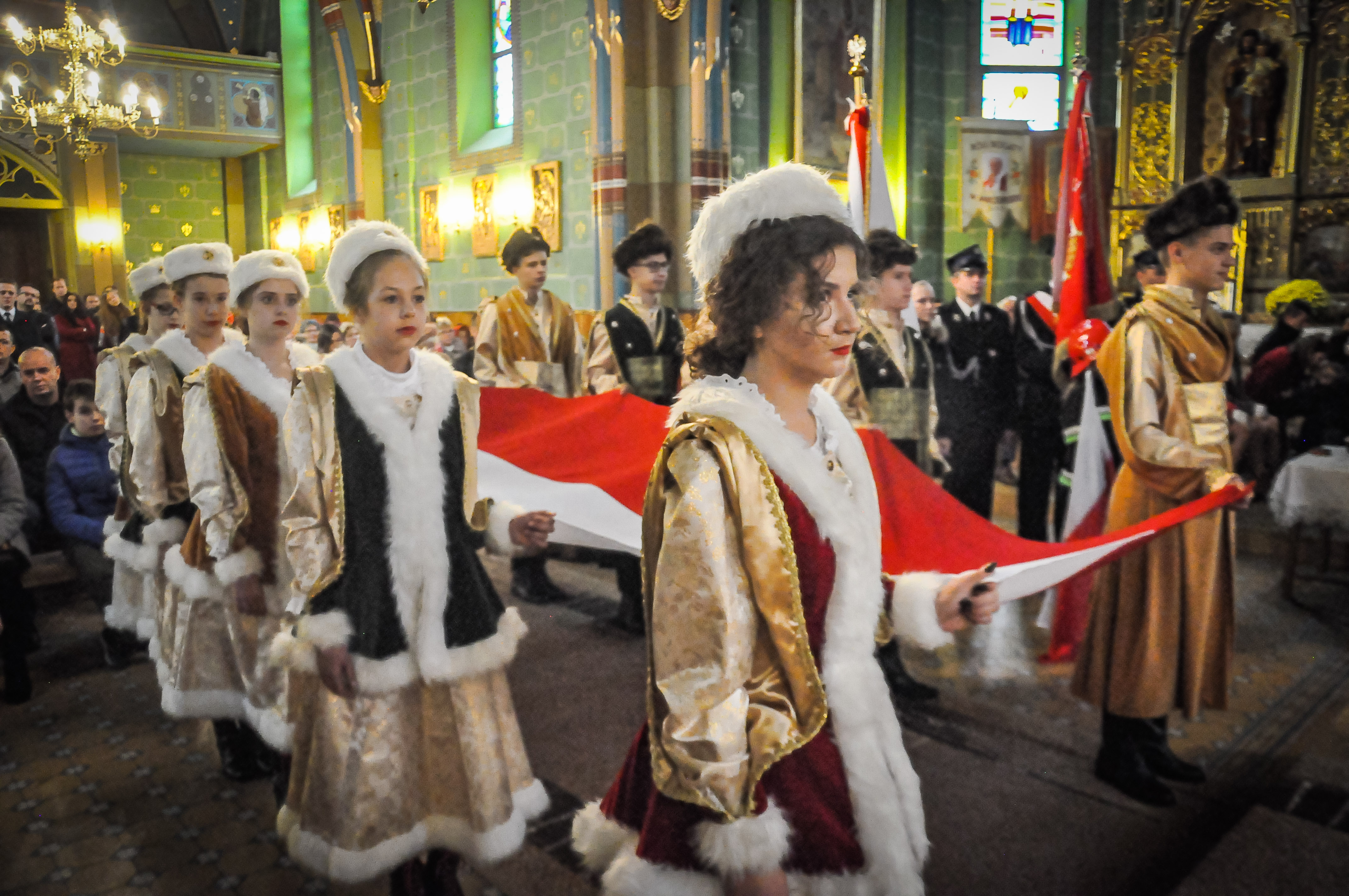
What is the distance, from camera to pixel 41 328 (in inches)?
349

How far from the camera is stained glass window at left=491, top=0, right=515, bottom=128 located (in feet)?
38.5

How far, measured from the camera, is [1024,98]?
1280 centimetres

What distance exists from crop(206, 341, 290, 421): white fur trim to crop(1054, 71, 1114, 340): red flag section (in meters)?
3.48

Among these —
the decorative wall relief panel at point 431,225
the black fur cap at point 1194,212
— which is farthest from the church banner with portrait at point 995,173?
the black fur cap at point 1194,212

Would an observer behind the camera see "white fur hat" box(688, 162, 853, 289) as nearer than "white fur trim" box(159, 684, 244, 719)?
Yes

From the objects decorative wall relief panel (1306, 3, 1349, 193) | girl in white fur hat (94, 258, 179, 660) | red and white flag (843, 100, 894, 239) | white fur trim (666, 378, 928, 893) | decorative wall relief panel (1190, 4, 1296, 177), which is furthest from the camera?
decorative wall relief panel (1190, 4, 1296, 177)

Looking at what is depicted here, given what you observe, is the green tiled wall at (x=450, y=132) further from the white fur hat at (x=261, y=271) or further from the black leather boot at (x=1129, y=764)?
the black leather boot at (x=1129, y=764)

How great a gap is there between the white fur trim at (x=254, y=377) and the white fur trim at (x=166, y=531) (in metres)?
0.74

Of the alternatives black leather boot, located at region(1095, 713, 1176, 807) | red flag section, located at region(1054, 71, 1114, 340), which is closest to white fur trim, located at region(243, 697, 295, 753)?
black leather boot, located at region(1095, 713, 1176, 807)

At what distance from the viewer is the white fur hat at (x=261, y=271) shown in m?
2.83

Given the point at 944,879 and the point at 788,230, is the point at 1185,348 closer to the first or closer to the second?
the point at 944,879

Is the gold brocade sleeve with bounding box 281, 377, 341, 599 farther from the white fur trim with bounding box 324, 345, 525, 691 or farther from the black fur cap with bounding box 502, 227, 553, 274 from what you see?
the black fur cap with bounding box 502, 227, 553, 274

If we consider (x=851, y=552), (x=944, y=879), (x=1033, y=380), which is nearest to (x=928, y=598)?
(x=851, y=552)

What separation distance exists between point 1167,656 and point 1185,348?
94 centimetres
